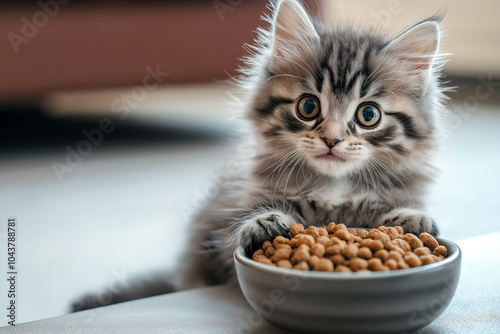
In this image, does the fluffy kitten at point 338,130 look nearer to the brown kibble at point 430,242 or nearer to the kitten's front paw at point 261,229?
the kitten's front paw at point 261,229

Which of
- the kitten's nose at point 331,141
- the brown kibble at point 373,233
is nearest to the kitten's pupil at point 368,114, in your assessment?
the kitten's nose at point 331,141

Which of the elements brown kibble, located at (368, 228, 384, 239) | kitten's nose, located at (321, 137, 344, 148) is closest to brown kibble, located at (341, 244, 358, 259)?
brown kibble, located at (368, 228, 384, 239)

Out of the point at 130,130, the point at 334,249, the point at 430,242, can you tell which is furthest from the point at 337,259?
the point at 130,130

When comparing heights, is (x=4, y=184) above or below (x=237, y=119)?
below

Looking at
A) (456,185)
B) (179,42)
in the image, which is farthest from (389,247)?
(179,42)

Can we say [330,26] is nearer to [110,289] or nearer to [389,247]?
[389,247]

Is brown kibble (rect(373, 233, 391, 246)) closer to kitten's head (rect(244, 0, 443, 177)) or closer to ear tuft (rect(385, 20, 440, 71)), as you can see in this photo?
kitten's head (rect(244, 0, 443, 177))
